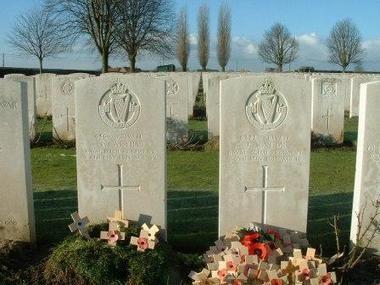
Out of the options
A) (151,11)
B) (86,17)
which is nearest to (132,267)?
(86,17)

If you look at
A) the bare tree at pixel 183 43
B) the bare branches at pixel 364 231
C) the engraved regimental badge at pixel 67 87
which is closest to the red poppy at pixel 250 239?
the bare branches at pixel 364 231

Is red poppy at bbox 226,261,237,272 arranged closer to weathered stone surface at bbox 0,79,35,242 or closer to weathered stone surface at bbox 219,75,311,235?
weathered stone surface at bbox 219,75,311,235

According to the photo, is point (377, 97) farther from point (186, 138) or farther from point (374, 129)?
point (186, 138)

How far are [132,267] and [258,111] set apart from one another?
175 centimetres

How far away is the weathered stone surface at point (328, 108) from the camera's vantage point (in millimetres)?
11414

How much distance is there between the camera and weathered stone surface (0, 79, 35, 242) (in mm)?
4891

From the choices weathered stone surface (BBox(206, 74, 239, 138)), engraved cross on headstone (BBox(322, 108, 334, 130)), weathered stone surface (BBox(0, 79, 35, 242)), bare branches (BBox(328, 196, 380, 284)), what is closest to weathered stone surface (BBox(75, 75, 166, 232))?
weathered stone surface (BBox(0, 79, 35, 242))

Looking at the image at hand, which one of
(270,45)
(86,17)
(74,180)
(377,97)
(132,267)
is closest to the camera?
(132,267)

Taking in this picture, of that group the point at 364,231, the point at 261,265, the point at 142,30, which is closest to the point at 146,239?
the point at 261,265

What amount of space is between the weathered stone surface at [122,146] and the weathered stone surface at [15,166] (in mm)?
562

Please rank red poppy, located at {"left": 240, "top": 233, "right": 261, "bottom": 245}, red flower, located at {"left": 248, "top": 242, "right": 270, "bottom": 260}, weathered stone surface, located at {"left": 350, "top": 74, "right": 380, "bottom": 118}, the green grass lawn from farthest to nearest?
1. weathered stone surface, located at {"left": 350, "top": 74, "right": 380, "bottom": 118}
2. the green grass lawn
3. red poppy, located at {"left": 240, "top": 233, "right": 261, "bottom": 245}
4. red flower, located at {"left": 248, "top": 242, "right": 270, "bottom": 260}

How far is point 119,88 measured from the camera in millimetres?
4750

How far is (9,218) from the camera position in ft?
16.6

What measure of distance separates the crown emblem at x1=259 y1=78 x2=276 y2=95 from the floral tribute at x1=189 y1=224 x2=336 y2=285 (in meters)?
1.26
